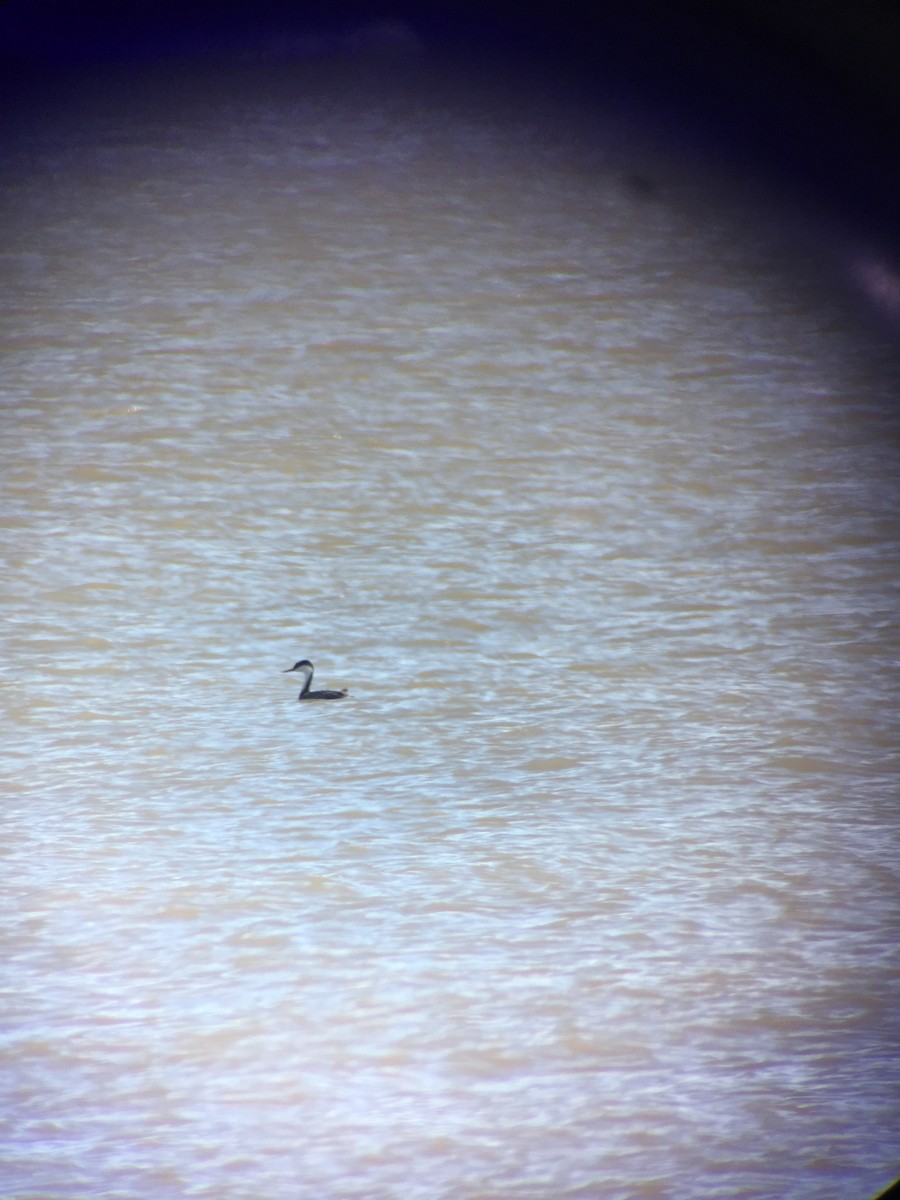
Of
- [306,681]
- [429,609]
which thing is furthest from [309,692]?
[429,609]

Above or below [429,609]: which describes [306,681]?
below

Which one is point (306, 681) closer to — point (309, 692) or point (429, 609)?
point (309, 692)

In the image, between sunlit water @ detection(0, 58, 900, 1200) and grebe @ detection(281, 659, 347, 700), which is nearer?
sunlit water @ detection(0, 58, 900, 1200)

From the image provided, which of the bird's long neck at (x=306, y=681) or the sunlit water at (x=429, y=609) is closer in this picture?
the sunlit water at (x=429, y=609)

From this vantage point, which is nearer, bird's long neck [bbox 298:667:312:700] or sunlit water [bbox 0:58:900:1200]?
sunlit water [bbox 0:58:900:1200]

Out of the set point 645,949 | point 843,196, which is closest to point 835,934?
point 645,949
